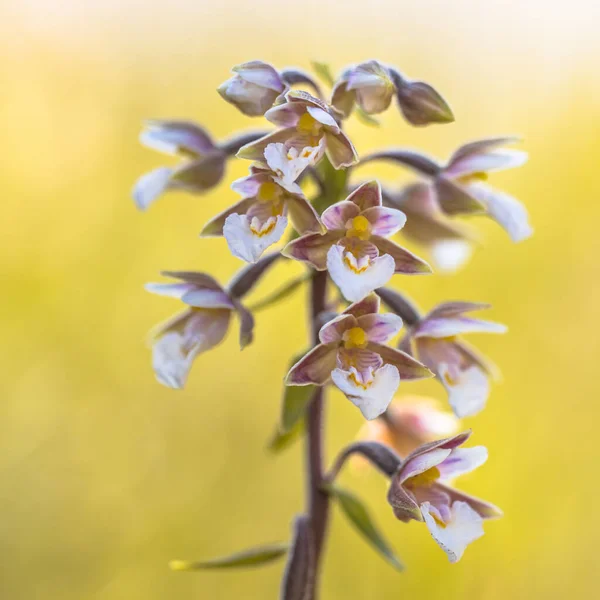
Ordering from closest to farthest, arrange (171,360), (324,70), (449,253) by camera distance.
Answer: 1. (171,360)
2. (324,70)
3. (449,253)

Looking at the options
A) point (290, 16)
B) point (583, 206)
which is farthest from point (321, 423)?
point (290, 16)

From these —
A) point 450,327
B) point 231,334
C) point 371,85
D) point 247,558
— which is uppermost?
point 371,85

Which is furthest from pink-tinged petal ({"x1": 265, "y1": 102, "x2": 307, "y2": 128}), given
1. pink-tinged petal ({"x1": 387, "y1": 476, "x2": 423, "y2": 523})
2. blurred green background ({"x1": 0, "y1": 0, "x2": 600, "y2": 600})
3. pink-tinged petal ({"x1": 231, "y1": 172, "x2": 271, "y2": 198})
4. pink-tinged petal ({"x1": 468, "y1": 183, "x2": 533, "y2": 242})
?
blurred green background ({"x1": 0, "y1": 0, "x2": 600, "y2": 600})

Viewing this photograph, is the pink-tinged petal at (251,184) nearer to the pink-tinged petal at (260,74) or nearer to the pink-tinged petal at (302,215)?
the pink-tinged petal at (302,215)

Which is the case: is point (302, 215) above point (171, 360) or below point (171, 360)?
above

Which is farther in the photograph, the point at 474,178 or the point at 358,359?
the point at 474,178

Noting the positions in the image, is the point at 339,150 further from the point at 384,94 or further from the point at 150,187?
the point at 150,187

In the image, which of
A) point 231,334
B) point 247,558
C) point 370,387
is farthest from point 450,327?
point 231,334
